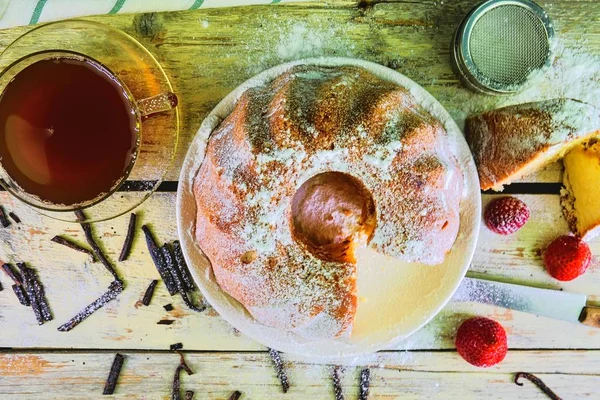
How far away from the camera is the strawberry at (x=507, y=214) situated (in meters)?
1.57

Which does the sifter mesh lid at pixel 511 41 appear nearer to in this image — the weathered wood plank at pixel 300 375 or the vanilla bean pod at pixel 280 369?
the weathered wood plank at pixel 300 375

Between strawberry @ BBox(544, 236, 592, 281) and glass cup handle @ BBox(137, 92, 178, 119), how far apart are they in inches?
38.4

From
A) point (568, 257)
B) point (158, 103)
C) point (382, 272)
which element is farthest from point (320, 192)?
point (568, 257)

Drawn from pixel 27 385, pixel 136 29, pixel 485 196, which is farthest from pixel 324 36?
pixel 27 385

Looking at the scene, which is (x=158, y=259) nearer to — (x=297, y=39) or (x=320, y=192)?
(x=320, y=192)

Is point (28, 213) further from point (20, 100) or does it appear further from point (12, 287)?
point (20, 100)

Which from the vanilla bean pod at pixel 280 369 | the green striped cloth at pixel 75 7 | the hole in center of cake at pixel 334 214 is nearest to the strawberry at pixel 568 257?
the hole in center of cake at pixel 334 214

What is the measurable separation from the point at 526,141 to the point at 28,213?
1.20 metres

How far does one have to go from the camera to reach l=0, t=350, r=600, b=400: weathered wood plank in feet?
5.51

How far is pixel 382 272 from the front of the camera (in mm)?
1444

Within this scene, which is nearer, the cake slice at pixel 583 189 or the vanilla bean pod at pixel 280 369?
the cake slice at pixel 583 189

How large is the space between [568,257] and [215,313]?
0.87m

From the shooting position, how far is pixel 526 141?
1466 millimetres

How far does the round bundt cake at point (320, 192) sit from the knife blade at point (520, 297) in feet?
0.88
